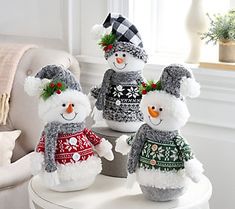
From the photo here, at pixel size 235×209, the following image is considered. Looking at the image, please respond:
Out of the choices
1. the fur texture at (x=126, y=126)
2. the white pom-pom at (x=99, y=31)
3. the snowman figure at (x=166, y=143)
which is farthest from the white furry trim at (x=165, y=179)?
the white pom-pom at (x=99, y=31)

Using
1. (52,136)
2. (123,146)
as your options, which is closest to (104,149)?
(123,146)

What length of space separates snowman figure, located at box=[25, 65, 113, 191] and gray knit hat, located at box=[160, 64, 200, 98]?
26 cm

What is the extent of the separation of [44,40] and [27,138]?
1.62 ft

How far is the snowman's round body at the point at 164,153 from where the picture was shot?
140cm

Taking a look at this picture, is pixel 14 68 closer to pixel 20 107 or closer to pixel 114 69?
pixel 20 107

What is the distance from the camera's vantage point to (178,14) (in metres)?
2.18

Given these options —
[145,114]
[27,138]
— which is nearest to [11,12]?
[27,138]

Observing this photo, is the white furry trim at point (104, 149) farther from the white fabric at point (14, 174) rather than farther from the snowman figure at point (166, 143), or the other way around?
the white fabric at point (14, 174)

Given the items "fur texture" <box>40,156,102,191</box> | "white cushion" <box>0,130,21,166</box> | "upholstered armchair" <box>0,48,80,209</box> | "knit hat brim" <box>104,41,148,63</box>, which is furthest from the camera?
"upholstered armchair" <box>0,48,80,209</box>

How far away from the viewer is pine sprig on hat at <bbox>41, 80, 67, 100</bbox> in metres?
1.49

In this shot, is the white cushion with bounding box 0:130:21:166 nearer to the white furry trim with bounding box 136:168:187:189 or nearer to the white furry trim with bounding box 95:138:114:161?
the white furry trim with bounding box 95:138:114:161

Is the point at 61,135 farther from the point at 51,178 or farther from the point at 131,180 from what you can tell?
the point at 131,180

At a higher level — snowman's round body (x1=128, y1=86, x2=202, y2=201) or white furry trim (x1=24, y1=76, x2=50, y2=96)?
white furry trim (x1=24, y1=76, x2=50, y2=96)

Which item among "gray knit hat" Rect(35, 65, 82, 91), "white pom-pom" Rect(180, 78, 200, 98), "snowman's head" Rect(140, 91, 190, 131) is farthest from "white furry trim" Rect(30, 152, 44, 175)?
"white pom-pom" Rect(180, 78, 200, 98)
